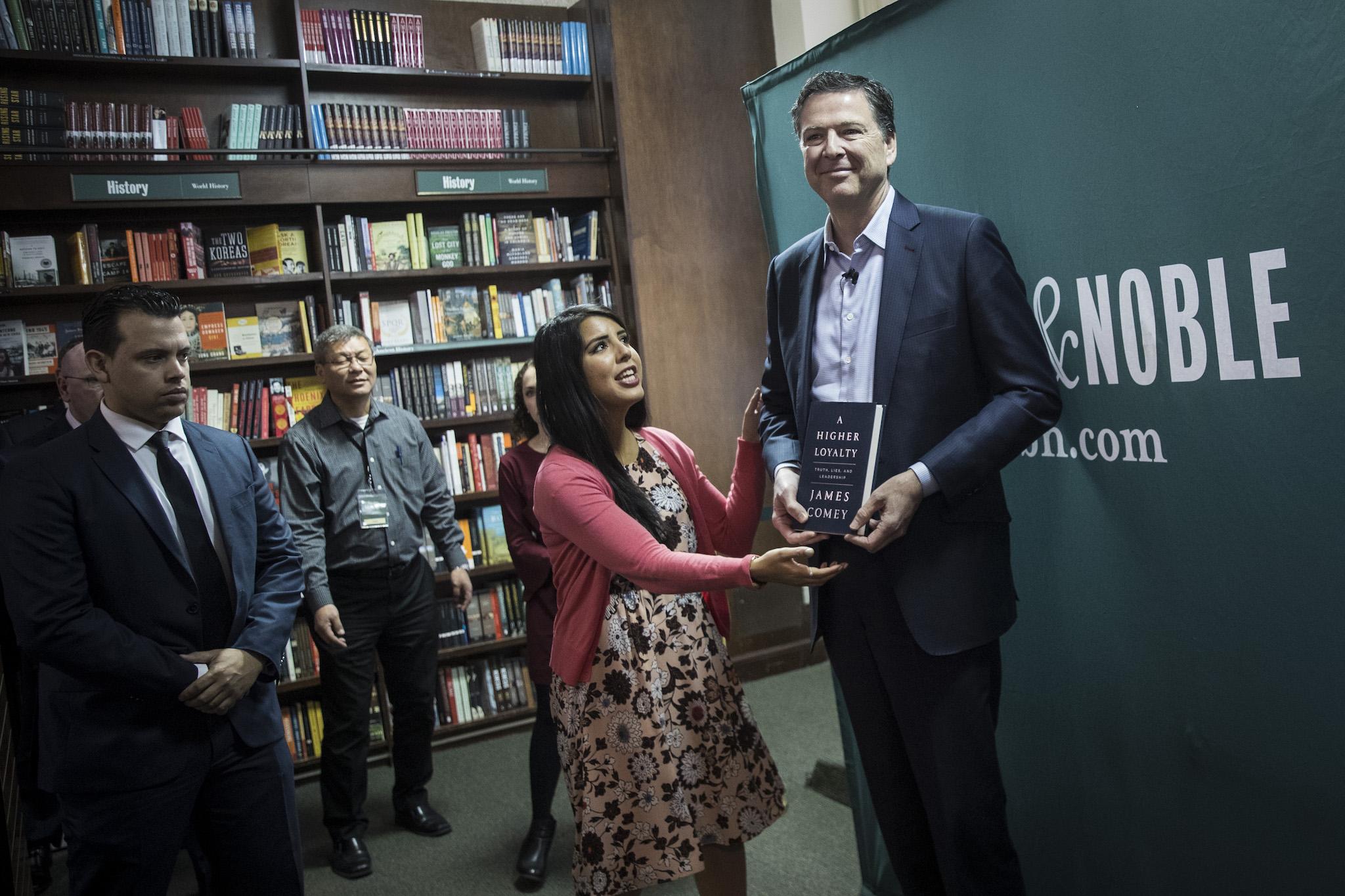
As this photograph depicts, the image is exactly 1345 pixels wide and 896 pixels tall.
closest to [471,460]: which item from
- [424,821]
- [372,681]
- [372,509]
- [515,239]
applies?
[515,239]

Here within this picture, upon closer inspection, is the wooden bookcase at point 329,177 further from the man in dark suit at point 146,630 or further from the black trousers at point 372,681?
the man in dark suit at point 146,630

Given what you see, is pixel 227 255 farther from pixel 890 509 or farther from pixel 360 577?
pixel 890 509

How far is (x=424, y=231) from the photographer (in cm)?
465

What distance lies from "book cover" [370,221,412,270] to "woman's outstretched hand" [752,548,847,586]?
10.9 ft

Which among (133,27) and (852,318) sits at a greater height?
(133,27)

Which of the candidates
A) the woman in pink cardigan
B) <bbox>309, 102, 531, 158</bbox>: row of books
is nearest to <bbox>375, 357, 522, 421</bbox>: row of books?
<bbox>309, 102, 531, 158</bbox>: row of books

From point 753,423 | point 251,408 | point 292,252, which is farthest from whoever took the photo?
point 292,252

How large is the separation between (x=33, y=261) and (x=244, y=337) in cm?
85

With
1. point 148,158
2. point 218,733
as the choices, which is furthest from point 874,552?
point 148,158

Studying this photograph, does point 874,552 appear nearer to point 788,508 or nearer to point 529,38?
point 788,508

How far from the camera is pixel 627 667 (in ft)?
6.46

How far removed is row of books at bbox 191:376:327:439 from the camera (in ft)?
13.9

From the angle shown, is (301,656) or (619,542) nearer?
(619,542)

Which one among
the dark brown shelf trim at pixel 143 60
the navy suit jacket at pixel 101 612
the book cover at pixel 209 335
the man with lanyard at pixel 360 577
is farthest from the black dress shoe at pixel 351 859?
the dark brown shelf trim at pixel 143 60
